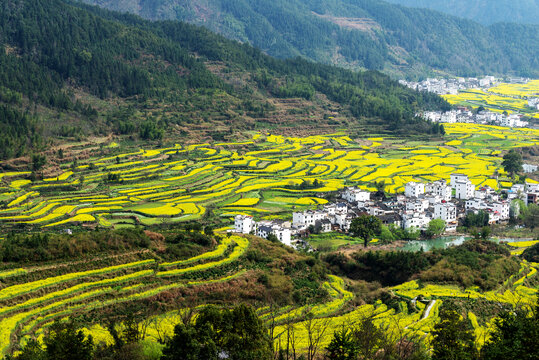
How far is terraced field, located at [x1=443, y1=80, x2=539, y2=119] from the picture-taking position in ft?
369

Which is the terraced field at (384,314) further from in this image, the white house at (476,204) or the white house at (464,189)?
the white house at (464,189)

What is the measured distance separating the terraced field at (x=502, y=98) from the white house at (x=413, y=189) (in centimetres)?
6070

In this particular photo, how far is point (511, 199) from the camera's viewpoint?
1975 inches

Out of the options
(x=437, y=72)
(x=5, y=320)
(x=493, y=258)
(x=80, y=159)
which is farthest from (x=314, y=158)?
(x=437, y=72)

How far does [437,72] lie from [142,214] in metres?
139

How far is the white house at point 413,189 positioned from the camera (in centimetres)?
5100

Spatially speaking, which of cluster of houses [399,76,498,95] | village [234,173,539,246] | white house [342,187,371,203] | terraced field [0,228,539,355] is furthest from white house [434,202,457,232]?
cluster of houses [399,76,498,95]

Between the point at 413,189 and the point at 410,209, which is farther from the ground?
the point at 413,189

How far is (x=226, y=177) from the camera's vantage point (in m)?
55.5

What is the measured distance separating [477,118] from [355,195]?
61821mm

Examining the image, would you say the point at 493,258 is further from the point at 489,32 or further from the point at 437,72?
the point at 489,32

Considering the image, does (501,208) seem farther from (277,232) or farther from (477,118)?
(477,118)

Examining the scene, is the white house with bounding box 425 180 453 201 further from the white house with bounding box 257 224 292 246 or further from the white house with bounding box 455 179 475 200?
the white house with bounding box 257 224 292 246

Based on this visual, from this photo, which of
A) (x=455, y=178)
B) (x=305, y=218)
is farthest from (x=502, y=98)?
(x=305, y=218)
